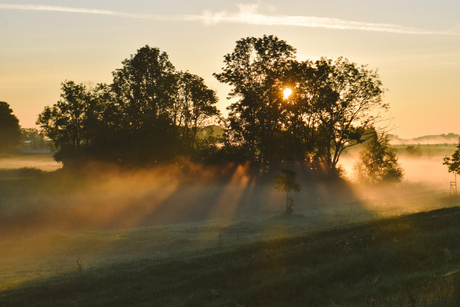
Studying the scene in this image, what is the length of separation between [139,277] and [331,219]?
743 inches

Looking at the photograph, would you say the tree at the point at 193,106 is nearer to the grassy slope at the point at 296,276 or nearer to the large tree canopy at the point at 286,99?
the large tree canopy at the point at 286,99

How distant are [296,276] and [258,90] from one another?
4113 centimetres

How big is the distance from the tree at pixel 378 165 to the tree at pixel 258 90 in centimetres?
2504

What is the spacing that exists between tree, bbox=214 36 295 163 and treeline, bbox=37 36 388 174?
5.3 inches

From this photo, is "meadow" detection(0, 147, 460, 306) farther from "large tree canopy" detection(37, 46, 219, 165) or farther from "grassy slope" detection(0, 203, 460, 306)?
"large tree canopy" detection(37, 46, 219, 165)

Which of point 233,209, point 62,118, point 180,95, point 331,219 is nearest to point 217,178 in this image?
point 233,209

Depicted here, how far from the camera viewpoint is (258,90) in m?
52.4

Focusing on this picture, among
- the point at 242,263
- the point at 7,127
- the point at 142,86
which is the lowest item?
the point at 242,263

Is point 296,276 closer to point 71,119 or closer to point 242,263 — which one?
point 242,263

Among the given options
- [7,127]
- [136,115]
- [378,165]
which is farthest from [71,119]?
[378,165]

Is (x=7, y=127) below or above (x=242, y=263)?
above

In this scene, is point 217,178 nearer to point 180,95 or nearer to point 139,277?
point 180,95

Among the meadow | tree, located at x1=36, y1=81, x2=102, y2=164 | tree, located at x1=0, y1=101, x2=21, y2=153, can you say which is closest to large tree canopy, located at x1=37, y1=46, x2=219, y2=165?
tree, located at x1=36, y1=81, x2=102, y2=164

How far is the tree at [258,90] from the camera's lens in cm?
5228
